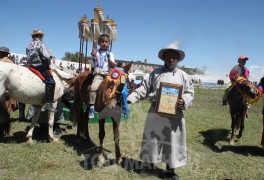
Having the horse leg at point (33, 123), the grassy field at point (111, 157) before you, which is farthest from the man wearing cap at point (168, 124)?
the horse leg at point (33, 123)

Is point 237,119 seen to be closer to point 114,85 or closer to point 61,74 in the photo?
point 114,85

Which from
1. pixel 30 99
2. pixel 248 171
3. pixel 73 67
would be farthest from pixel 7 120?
pixel 73 67

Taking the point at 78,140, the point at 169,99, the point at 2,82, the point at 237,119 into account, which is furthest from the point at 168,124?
the point at 237,119

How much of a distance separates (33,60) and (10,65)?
0.52m

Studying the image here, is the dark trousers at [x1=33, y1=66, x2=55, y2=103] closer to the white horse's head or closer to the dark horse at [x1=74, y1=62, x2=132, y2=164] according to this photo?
the white horse's head

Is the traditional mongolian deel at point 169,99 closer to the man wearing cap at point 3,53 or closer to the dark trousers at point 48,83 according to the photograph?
the dark trousers at point 48,83

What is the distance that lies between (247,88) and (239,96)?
60cm

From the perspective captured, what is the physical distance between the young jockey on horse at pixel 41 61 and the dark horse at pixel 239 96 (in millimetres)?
4813

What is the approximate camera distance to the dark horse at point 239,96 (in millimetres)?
6616

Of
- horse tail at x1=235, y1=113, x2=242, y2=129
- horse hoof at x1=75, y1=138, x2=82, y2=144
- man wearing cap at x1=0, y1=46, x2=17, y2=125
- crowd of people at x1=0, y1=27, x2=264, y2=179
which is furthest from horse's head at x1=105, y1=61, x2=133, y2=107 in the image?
horse tail at x1=235, y1=113, x2=242, y2=129

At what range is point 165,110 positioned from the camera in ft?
14.2

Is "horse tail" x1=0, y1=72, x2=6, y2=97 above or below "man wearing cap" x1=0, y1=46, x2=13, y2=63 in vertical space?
below

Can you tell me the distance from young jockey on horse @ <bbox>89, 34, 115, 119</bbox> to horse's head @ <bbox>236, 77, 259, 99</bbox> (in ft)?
11.6

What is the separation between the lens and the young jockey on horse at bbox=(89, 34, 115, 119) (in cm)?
545
